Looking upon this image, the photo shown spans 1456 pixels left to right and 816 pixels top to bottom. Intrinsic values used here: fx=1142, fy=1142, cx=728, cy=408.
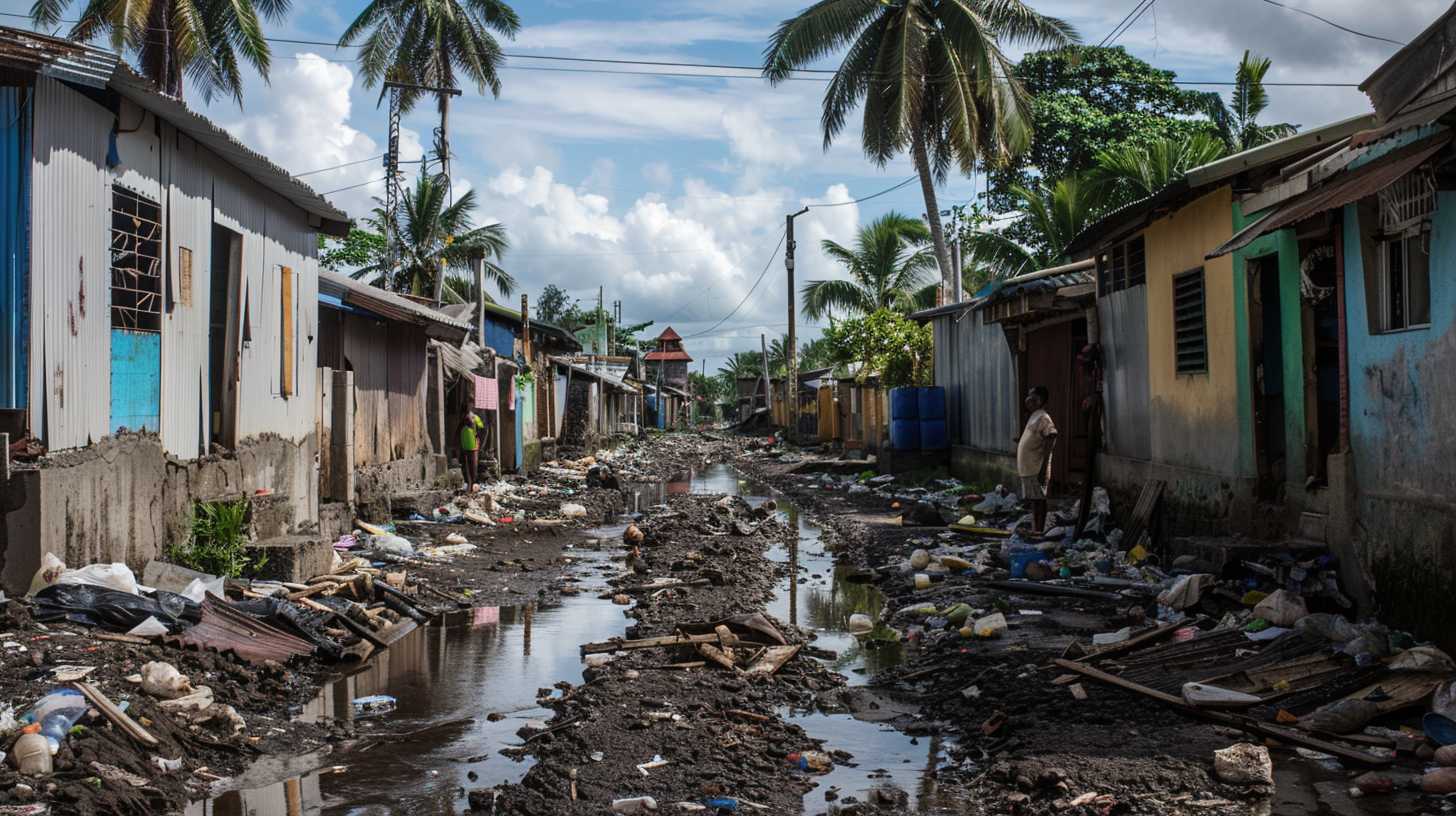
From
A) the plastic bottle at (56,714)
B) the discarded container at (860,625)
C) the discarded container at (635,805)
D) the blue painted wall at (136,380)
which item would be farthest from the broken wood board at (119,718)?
the discarded container at (860,625)

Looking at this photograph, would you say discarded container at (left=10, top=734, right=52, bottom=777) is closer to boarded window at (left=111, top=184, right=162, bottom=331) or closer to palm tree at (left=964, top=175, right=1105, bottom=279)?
boarded window at (left=111, top=184, right=162, bottom=331)

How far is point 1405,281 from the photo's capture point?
6.76 m

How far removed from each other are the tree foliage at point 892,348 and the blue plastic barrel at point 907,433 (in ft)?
12.5

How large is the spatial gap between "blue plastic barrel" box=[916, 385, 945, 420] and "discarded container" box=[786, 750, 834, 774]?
1535cm

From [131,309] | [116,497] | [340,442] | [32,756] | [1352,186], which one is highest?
[1352,186]

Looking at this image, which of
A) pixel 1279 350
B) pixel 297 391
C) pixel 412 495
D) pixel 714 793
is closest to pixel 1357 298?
pixel 1279 350

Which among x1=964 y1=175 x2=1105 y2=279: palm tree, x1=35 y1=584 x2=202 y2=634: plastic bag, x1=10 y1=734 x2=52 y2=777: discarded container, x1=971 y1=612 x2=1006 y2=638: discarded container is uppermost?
x1=964 y1=175 x2=1105 y2=279: palm tree

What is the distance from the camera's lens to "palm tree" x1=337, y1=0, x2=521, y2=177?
3134 cm

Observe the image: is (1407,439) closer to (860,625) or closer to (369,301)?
(860,625)

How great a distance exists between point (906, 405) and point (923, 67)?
7604mm

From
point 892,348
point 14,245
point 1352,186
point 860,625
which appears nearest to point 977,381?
point 892,348

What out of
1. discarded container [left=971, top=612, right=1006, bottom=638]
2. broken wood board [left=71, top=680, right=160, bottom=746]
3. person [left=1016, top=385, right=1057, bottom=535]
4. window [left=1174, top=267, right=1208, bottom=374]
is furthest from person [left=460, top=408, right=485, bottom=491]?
broken wood board [left=71, top=680, right=160, bottom=746]

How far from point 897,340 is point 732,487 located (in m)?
4.73

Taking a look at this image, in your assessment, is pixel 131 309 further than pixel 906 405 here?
No
